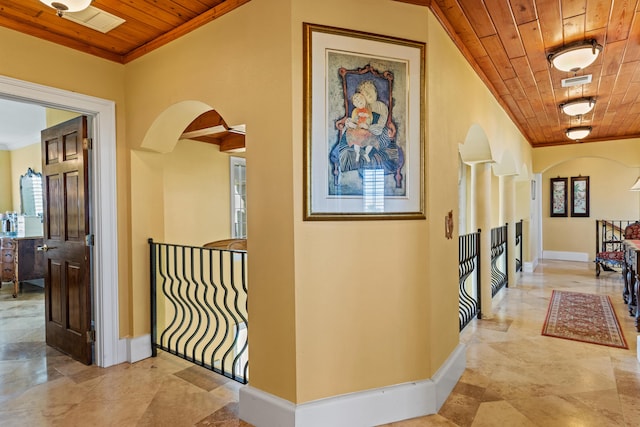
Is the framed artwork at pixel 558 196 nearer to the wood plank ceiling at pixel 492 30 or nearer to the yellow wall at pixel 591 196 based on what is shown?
the yellow wall at pixel 591 196

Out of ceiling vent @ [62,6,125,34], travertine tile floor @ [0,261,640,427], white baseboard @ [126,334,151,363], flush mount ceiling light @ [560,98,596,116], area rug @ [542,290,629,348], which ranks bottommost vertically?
area rug @ [542,290,629,348]

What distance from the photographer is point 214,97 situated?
7.80 feet

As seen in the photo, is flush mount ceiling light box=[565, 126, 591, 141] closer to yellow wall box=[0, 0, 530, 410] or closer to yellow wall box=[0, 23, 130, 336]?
yellow wall box=[0, 0, 530, 410]

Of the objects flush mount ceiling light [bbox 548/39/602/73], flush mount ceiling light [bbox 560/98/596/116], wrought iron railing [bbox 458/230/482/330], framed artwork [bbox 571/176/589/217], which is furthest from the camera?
framed artwork [bbox 571/176/589/217]

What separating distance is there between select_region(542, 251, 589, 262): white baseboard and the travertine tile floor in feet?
19.8

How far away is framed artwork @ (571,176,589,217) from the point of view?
8680 millimetres

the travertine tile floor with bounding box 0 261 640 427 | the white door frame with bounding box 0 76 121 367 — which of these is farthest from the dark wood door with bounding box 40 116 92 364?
the travertine tile floor with bounding box 0 261 640 427

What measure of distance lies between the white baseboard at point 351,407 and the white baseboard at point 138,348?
4.40ft

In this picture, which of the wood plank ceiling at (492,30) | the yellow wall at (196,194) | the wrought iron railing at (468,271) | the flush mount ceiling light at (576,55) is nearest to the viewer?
the wood plank ceiling at (492,30)

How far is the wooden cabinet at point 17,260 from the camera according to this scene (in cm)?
550

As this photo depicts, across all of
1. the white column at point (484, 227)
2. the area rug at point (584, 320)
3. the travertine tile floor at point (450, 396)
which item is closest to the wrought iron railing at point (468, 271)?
the white column at point (484, 227)

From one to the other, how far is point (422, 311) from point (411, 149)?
1015mm

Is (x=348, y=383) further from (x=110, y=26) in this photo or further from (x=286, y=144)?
(x=110, y=26)

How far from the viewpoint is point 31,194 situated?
673 cm
